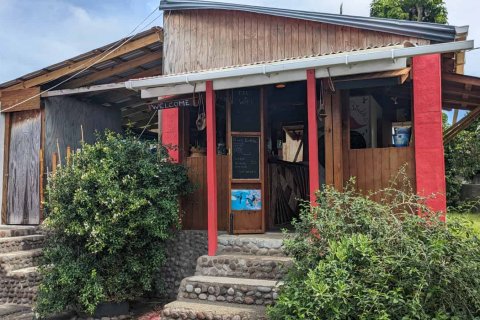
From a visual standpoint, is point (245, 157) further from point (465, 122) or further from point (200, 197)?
point (465, 122)

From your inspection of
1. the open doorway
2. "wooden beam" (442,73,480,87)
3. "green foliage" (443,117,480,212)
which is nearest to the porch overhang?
the open doorway

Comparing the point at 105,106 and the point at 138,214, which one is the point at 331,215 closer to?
the point at 138,214

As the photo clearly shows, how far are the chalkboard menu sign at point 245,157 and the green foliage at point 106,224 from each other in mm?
1073

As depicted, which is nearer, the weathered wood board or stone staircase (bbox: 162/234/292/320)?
stone staircase (bbox: 162/234/292/320)

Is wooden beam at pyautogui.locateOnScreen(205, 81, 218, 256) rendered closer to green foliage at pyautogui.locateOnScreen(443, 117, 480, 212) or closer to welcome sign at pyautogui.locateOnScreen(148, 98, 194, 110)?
welcome sign at pyautogui.locateOnScreen(148, 98, 194, 110)

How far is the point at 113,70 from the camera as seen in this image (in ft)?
33.0

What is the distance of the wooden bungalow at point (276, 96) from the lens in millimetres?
6434

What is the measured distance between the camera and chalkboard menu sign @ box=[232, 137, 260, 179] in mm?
7664

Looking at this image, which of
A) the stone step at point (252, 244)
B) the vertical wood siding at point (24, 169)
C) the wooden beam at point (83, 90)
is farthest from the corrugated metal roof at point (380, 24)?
the vertical wood siding at point (24, 169)

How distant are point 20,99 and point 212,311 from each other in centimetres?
753

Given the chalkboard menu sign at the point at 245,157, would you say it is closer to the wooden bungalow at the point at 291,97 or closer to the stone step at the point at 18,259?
the wooden bungalow at the point at 291,97

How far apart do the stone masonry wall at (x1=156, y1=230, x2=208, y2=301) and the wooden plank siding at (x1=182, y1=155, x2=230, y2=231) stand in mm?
230

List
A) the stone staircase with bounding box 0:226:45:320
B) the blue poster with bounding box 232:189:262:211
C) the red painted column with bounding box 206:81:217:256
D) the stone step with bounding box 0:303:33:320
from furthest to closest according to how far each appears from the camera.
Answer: the stone staircase with bounding box 0:226:45:320
the stone step with bounding box 0:303:33:320
the blue poster with bounding box 232:189:262:211
the red painted column with bounding box 206:81:217:256

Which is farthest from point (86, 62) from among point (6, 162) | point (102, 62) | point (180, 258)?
point (180, 258)
